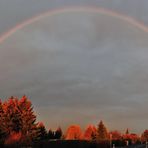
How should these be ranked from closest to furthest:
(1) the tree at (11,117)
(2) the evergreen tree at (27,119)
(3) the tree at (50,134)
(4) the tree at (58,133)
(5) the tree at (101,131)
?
(1) the tree at (11,117)
(2) the evergreen tree at (27,119)
(3) the tree at (50,134)
(4) the tree at (58,133)
(5) the tree at (101,131)

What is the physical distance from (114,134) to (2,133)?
96.3 metres

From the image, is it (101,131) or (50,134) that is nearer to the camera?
(50,134)

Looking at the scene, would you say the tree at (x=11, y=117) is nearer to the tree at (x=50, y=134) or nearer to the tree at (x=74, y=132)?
the tree at (x=50, y=134)

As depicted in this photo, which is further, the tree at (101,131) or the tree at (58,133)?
the tree at (101,131)

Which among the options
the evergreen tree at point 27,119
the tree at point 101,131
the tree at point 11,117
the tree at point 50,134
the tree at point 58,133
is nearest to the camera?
the tree at point 11,117

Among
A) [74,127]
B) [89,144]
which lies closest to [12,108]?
[89,144]

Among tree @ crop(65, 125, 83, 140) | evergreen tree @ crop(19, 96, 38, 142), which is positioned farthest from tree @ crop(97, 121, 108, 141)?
evergreen tree @ crop(19, 96, 38, 142)

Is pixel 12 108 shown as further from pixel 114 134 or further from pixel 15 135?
pixel 114 134

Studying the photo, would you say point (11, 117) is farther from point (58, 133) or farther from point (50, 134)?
point (58, 133)

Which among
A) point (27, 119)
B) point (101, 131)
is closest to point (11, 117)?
point (27, 119)

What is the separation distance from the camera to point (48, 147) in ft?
183

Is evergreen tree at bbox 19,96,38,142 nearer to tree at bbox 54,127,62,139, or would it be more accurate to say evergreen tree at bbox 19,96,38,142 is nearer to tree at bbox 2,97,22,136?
tree at bbox 2,97,22,136

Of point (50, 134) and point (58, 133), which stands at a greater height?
point (58, 133)

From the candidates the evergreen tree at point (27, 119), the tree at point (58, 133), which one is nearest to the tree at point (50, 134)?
the tree at point (58, 133)
